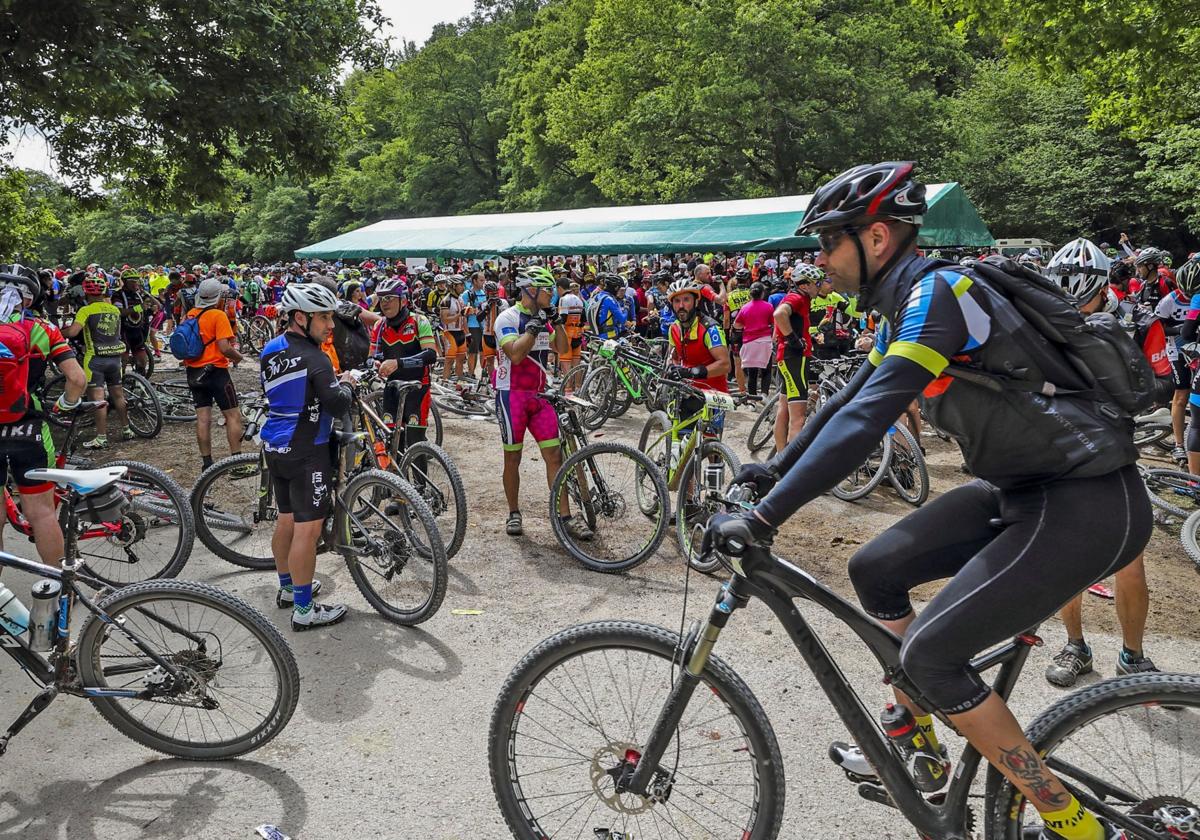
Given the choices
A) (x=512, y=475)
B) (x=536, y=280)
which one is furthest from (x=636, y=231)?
(x=512, y=475)

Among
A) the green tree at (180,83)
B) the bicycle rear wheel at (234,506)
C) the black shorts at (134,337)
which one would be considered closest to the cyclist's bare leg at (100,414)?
the black shorts at (134,337)

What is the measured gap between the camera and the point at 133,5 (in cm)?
1005

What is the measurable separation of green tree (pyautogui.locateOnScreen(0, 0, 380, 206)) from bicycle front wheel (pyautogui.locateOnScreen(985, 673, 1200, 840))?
1034cm

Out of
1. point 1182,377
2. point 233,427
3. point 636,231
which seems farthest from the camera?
point 636,231

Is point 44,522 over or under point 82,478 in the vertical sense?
under

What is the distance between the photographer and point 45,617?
3.45 metres

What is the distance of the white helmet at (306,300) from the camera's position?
4.95 meters

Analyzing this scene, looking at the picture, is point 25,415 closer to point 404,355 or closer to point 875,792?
point 404,355

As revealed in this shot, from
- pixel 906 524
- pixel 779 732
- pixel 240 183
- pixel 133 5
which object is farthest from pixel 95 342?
pixel 240 183

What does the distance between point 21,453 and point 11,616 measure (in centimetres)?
190

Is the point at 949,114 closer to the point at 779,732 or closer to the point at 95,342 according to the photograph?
the point at 95,342

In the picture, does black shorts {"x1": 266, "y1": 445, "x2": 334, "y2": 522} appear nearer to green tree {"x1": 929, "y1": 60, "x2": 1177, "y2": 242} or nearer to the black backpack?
the black backpack

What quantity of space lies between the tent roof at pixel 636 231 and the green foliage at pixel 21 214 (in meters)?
12.2

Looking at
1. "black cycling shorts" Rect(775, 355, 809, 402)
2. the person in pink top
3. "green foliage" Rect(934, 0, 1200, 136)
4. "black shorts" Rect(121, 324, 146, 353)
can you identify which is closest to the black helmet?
"black cycling shorts" Rect(775, 355, 809, 402)
